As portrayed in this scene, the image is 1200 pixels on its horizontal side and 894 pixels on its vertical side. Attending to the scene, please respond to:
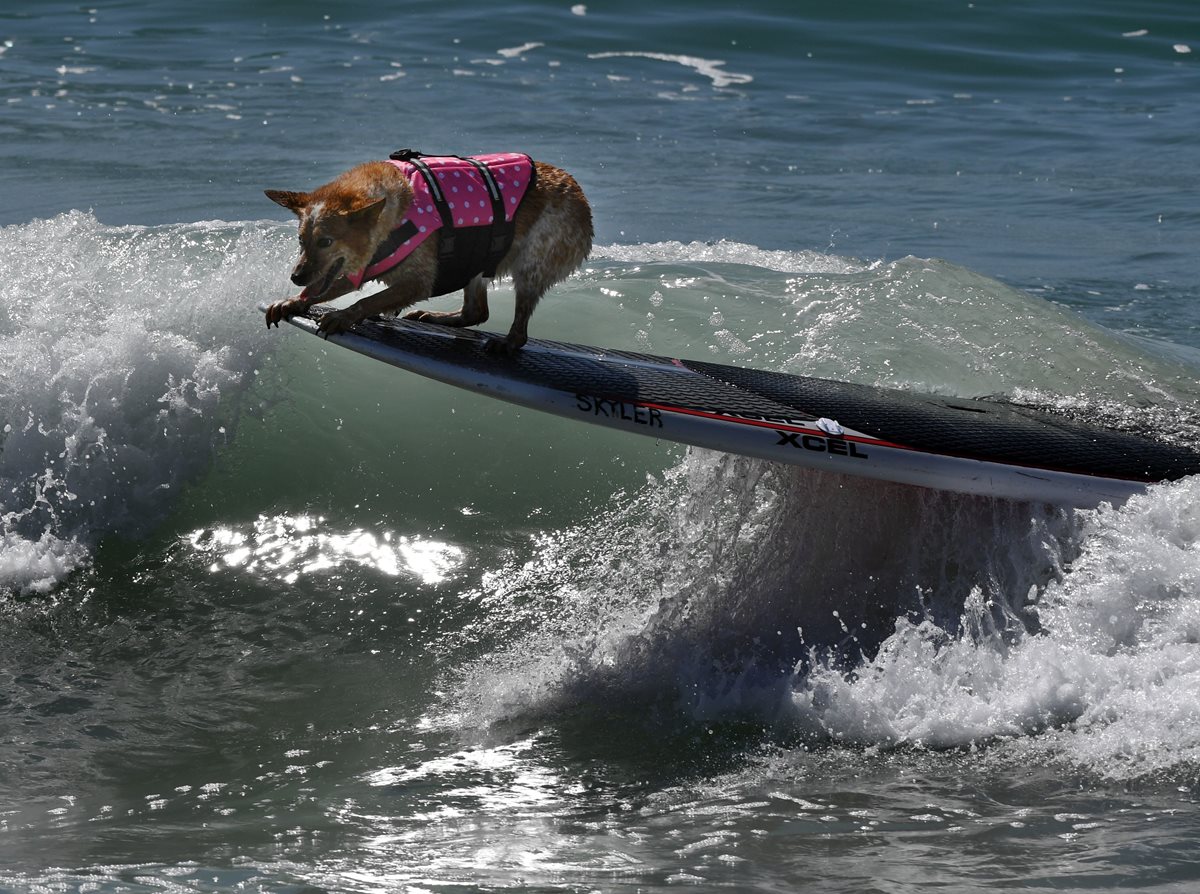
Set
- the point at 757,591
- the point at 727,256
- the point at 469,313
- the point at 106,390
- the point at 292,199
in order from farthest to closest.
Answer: the point at 727,256 → the point at 106,390 → the point at 757,591 → the point at 469,313 → the point at 292,199

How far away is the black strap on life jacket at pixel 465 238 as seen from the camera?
13.6 feet

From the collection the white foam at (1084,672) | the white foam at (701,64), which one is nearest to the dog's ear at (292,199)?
the white foam at (1084,672)

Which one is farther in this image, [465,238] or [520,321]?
[520,321]

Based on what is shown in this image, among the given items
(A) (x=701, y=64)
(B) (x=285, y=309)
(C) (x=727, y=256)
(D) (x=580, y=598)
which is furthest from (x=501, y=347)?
(A) (x=701, y=64)

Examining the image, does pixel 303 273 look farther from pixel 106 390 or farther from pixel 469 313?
pixel 106 390

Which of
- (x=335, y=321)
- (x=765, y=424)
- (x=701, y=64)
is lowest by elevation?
(x=765, y=424)

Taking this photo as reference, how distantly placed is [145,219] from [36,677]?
21.6 feet

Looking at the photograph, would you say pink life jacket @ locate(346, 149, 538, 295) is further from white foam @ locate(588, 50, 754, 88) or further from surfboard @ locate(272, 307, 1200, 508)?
white foam @ locate(588, 50, 754, 88)

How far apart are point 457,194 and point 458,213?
2.4 inches

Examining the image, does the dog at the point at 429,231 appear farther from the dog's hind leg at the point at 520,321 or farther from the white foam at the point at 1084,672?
the white foam at the point at 1084,672

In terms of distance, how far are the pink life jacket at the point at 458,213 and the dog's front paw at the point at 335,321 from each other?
108 millimetres

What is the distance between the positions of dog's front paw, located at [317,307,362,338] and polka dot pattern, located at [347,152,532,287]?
0.36ft

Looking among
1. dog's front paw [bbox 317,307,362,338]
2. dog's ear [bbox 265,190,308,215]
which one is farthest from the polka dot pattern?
dog's ear [bbox 265,190,308,215]

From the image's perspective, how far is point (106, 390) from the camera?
243 inches
